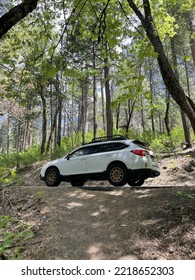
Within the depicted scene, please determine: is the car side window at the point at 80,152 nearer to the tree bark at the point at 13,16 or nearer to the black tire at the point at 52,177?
the black tire at the point at 52,177

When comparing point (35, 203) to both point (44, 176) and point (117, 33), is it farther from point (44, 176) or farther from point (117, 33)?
point (117, 33)

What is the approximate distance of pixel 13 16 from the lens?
3.34m

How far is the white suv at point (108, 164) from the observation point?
8500 millimetres

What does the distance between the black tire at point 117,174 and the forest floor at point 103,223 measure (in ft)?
1.38

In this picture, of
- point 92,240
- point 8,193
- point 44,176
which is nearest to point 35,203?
point 8,193

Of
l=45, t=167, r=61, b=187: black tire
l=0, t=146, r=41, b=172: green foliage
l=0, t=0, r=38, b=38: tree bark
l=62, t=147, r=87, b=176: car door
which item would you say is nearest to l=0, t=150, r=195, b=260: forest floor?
l=62, t=147, r=87, b=176: car door

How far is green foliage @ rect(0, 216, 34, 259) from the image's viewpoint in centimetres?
428

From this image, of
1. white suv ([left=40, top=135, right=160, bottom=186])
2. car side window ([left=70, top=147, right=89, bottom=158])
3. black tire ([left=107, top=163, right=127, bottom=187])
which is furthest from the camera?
car side window ([left=70, top=147, right=89, bottom=158])

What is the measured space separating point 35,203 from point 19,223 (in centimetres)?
129

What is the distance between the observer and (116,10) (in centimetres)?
672

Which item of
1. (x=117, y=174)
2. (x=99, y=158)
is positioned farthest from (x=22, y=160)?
(x=117, y=174)

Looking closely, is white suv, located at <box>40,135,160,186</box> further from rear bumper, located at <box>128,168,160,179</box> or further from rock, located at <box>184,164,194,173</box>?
rock, located at <box>184,164,194,173</box>

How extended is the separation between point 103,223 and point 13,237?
2038 millimetres

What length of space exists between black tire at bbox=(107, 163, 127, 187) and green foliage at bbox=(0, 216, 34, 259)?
160 inches
